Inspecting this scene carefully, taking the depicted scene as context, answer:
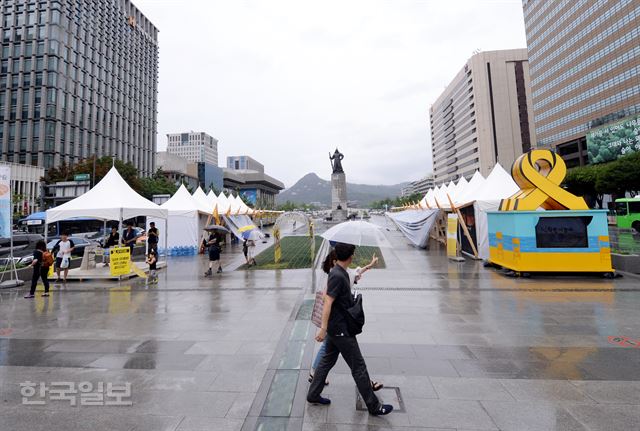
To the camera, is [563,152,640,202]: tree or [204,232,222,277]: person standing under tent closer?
[204,232,222,277]: person standing under tent

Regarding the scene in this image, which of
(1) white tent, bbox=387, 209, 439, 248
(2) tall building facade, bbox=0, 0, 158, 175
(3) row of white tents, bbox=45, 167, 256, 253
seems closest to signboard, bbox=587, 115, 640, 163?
(1) white tent, bbox=387, 209, 439, 248

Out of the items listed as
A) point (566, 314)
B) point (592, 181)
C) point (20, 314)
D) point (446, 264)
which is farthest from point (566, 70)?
point (20, 314)

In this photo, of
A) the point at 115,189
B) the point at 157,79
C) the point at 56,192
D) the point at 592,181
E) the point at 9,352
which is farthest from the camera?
the point at 157,79

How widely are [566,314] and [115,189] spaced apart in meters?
14.8

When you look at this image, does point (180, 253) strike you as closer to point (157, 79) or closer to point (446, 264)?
point (446, 264)

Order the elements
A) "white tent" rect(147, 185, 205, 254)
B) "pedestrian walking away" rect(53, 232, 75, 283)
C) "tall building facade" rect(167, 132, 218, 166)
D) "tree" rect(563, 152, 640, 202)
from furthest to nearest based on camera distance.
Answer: "tall building facade" rect(167, 132, 218, 166) → "tree" rect(563, 152, 640, 202) → "white tent" rect(147, 185, 205, 254) → "pedestrian walking away" rect(53, 232, 75, 283)

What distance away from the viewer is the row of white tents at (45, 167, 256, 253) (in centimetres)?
1147

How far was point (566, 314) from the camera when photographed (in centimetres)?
A: 633

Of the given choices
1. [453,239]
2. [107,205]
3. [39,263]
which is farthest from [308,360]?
[453,239]

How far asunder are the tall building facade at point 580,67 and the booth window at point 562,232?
47997mm

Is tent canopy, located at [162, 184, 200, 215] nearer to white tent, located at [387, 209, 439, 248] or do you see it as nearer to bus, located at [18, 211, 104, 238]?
white tent, located at [387, 209, 439, 248]

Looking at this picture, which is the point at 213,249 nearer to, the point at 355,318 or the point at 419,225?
the point at 355,318

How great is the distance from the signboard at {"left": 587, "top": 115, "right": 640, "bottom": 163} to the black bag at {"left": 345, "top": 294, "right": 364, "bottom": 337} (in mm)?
55959

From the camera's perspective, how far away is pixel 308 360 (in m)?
4.51
